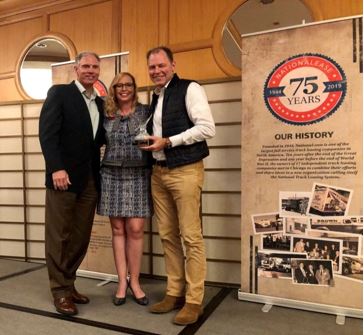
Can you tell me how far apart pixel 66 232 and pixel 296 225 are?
1.39 metres

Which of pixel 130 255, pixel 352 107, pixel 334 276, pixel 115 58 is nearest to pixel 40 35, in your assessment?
pixel 115 58

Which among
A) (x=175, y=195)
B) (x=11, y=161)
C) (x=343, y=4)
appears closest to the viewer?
(x=175, y=195)

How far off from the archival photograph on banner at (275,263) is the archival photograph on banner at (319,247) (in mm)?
42

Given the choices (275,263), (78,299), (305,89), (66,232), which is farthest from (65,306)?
(305,89)

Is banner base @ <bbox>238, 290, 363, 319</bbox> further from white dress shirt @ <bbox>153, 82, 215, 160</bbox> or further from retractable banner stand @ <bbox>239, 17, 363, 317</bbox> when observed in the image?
white dress shirt @ <bbox>153, 82, 215, 160</bbox>

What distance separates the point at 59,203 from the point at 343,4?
7.82 feet

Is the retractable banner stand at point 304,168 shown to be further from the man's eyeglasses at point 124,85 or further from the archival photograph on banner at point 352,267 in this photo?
the man's eyeglasses at point 124,85

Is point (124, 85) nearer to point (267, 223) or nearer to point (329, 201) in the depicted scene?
point (267, 223)

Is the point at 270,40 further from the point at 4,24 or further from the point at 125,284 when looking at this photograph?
the point at 4,24

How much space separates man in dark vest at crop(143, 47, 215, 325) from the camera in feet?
6.13


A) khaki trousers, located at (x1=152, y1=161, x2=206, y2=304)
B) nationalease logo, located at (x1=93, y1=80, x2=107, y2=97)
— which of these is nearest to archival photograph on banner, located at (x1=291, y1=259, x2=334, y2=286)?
khaki trousers, located at (x1=152, y1=161, x2=206, y2=304)

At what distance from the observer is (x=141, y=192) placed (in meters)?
2.11

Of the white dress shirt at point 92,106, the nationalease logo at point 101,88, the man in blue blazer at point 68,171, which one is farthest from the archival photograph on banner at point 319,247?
the nationalease logo at point 101,88

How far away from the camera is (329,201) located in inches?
80.6
